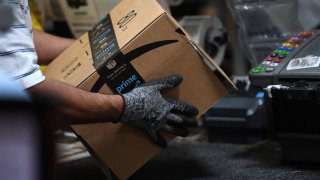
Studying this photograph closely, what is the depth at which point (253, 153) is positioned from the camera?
1073 mm

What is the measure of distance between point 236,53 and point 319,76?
0.62 m

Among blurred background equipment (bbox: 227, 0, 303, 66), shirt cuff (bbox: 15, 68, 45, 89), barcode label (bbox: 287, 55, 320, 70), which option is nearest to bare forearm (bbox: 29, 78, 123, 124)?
shirt cuff (bbox: 15, 68, 45, 89)

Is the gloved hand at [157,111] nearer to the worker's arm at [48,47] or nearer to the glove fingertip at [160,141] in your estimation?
the glove fingertip at [160,141]

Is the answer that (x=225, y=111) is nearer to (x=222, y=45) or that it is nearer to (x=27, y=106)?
(x=222, y=45)

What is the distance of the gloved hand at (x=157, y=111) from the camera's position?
2.82 ft

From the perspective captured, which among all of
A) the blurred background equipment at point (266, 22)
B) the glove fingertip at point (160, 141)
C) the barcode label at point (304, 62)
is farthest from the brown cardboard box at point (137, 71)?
the blurred background equipment at point (266, 22)

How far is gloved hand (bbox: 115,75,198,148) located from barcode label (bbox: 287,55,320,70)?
0.64 feet

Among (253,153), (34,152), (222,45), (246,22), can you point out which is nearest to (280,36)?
(246,22)

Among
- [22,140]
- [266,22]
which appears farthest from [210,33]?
[22,140]

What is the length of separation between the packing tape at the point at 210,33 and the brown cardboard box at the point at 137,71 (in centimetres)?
43

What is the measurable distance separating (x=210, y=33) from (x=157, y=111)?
0.55m

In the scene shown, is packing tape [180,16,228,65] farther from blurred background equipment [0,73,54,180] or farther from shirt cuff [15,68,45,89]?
blurred background equipment [0,73,54,180]

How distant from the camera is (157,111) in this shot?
0.88 meters

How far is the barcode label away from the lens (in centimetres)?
85
